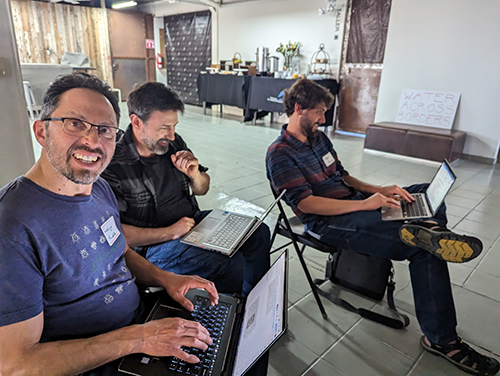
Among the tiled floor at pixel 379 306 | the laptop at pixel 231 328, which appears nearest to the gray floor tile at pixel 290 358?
the tiled floor at pixel 379 306

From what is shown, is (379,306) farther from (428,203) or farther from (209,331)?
(209,331)

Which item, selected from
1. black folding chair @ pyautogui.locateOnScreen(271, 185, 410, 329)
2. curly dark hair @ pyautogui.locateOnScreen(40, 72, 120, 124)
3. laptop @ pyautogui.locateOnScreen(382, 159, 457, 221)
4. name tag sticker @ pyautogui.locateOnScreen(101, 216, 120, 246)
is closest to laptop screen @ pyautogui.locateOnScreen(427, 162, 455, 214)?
laptop @ pyautogui.locateOnScreen(382, 159, 457, 221)

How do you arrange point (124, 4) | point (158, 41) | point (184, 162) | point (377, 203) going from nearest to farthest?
point (184, 162) → point (377, 203) → point (124, 4) → point (158, 41)

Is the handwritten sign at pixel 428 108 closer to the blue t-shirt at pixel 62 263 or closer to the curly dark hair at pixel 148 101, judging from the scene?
the curly dark hair at pixel 148 101

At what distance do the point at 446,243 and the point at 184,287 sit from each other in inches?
39.5

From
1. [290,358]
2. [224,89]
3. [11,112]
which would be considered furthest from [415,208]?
[224,89]

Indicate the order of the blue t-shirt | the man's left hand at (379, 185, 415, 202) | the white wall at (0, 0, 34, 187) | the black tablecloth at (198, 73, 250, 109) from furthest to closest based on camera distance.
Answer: the black tablecloth at (198, 73, 250, 109)
the white wall at (0, 0, 34, 187)
the man's left hand at (379, 185, 415, 202)
the blue t-shirt

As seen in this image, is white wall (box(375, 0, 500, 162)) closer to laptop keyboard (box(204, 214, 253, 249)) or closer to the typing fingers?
the typing fingers

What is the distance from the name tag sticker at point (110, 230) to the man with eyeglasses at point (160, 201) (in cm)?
40

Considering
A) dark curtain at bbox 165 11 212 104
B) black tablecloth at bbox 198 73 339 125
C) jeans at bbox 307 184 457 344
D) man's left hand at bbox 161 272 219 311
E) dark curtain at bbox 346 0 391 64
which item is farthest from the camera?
dark curtain at bbox 165 11 212 104

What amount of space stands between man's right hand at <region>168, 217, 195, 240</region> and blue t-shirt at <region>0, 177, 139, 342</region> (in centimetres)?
44

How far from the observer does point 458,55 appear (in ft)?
15.8

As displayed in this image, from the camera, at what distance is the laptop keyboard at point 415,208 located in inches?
64.2

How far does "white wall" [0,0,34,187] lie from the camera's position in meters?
2.08
